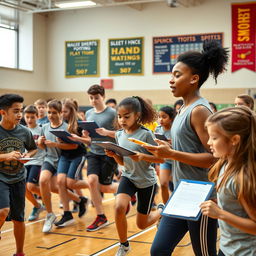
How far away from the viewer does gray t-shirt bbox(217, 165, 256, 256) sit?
228 centimetres

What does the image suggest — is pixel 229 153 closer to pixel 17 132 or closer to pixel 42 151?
pixel 17 132

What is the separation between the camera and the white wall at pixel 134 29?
12.6 meters

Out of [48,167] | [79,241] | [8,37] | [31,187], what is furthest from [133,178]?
[8,37]

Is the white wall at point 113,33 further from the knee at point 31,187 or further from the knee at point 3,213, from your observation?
the knee at point 3,213

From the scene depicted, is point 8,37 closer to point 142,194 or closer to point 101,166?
point 101,166

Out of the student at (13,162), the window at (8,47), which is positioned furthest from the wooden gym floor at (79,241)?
the window at (8,47)

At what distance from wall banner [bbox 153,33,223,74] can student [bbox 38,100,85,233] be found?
7110 millimetres

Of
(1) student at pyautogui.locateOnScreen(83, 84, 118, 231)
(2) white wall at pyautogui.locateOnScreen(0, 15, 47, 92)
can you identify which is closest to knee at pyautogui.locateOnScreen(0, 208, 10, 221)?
(1) student at pyautogui.locateOnScreen(83, 84, 118, 231)

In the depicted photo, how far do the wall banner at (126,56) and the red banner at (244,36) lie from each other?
8.95 feet

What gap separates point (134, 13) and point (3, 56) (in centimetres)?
401

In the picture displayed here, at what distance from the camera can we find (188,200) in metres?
2.60

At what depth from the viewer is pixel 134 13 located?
13781mm

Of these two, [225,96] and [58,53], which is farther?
[58,53]

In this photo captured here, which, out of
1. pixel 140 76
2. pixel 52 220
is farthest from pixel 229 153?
pixel 140 76
